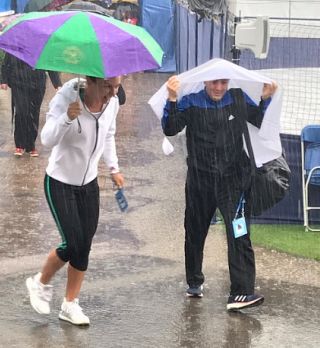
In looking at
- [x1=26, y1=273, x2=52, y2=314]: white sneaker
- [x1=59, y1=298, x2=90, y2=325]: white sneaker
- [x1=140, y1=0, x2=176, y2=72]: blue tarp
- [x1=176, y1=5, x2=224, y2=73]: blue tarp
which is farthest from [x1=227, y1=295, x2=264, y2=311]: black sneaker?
[x1=140, y1=0, x2=176, y2=72]: blue tarp

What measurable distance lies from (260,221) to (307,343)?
2.87 metres

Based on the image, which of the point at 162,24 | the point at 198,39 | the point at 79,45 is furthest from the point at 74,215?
the point at 162,24

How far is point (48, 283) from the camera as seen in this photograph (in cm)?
524

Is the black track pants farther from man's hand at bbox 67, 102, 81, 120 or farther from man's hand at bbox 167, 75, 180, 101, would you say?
man's hand at bbox 67, 102, 81, 120

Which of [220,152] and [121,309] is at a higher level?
[220,152]

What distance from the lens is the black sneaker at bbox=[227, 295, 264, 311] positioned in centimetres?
546

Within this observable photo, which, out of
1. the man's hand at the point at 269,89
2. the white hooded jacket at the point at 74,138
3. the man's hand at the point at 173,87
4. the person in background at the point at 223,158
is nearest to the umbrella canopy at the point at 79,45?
the white hooded jacket at the point at 74,138

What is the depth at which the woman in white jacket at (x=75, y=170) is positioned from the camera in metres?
4.79

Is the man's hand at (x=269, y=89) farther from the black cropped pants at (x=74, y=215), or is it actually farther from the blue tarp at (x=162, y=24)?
the blue tarp at (x=162, y=24)

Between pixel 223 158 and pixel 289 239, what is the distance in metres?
2.24

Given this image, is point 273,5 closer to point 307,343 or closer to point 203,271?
point 203,271

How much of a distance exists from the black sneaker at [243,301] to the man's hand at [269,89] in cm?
134

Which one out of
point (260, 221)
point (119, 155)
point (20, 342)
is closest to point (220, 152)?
point (20, 342)

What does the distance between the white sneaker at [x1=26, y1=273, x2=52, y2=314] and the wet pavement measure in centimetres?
10
